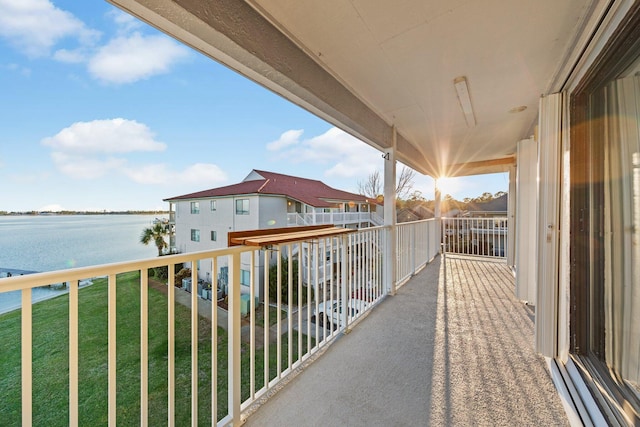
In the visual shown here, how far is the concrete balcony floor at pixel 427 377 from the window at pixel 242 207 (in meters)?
3.04

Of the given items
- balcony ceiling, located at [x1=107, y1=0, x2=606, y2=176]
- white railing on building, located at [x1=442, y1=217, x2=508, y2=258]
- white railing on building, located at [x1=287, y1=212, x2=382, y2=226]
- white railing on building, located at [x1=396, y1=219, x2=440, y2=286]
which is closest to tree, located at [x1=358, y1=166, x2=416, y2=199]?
white railing on building, located at [x1=287, y1=212, x2=382, y2=226]

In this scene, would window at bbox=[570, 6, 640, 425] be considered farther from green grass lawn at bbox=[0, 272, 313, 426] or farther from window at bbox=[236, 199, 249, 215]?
window at bbox=[236, 199, 249, 215]

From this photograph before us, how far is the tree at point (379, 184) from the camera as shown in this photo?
12.7 meters

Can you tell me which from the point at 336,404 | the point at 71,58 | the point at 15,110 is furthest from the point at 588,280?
the point at 71,58

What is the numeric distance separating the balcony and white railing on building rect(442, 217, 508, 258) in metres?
1.99

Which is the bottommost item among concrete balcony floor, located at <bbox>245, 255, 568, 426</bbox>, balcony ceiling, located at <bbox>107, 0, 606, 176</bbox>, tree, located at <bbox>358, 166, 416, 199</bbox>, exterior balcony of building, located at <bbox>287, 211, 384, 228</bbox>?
concrete balcony floor, located at <bbox>245, 255, 568, 426</bbox>

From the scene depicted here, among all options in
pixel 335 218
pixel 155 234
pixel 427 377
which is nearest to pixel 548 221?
pixel 427 377

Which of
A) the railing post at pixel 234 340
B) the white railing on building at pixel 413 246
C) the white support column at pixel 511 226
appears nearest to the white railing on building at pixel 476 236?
the white railing on building at pixel 413 246

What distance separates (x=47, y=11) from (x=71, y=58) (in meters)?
2.31

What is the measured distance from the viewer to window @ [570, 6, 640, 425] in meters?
1.03

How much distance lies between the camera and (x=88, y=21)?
2.69 m

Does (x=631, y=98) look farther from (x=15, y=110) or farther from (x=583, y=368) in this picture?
(x=15, y=110)

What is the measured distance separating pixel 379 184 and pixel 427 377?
1205 centimetres

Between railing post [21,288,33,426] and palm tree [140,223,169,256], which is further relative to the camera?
palm tree [140,223,169,256]
